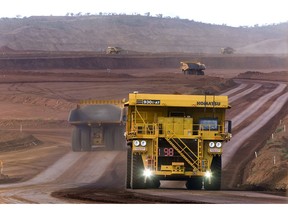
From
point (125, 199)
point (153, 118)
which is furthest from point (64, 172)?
point (125, 199)

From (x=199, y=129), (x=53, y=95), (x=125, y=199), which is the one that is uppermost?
(x=53, y=95)

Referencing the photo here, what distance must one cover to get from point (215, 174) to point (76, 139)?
15525mm

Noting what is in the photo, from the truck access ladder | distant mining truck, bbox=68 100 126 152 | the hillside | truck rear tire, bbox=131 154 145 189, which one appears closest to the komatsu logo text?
the truck access ladder

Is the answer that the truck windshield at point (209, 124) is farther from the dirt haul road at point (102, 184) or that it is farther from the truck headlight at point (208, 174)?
the dirt haul road at point (102, 184)

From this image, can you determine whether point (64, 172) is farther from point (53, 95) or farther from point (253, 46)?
point (253, 46)

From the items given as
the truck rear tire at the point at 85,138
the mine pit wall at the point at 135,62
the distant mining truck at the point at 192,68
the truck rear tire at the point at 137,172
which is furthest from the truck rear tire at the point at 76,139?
the mine pit wall at the point at 135,62

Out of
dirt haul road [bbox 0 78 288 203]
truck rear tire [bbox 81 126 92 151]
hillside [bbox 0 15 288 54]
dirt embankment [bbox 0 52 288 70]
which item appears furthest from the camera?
dirt embankment [bbox 0 52 288 70]

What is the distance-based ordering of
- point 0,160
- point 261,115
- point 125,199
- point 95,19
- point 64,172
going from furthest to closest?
point 95,19, point 261,115, point 0,160, point 64,172, point 125,199

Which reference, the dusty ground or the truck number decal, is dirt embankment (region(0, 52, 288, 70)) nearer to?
the dusty ground

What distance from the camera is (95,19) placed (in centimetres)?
7519

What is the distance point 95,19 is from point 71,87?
8161mm

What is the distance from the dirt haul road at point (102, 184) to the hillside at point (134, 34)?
1470 centimetres

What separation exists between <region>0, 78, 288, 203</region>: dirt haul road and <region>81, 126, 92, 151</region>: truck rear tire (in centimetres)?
50

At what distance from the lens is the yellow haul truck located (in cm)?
3462
